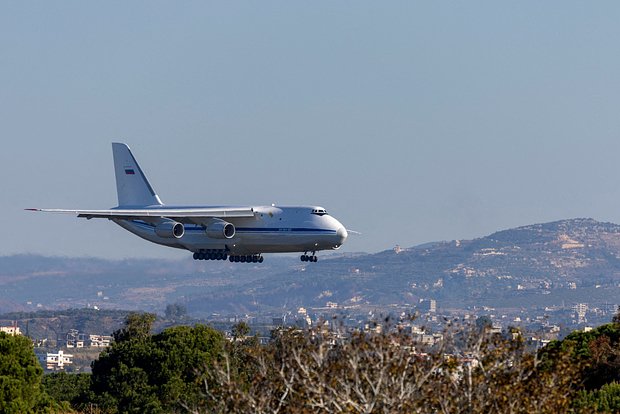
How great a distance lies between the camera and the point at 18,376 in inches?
2100

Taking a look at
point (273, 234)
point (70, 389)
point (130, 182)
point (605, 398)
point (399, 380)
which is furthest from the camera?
point (130, 182)

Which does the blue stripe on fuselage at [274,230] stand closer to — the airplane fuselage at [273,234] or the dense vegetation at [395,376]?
the airplane fuselage at [273,234]

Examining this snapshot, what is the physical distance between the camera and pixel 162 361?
70.8 m

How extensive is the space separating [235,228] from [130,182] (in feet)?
52.5

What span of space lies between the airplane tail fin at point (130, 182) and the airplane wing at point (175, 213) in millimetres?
8958

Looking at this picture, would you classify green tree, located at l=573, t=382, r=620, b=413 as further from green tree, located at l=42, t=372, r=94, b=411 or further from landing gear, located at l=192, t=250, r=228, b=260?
landing gear, located at l=192, t=250, r=228, b=260

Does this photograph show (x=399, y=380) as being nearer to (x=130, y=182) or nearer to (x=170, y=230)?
(x=170, y=230)

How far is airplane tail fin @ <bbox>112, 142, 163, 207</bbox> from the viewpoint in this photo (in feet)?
328

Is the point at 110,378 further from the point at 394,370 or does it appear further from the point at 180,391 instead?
the point at 394,370

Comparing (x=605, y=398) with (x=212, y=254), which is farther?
(x=212, y=254)

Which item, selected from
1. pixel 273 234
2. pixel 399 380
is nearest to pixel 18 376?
pixel 399 380

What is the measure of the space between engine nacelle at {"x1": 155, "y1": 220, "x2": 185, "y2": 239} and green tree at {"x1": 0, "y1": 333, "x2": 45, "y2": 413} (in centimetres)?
3091

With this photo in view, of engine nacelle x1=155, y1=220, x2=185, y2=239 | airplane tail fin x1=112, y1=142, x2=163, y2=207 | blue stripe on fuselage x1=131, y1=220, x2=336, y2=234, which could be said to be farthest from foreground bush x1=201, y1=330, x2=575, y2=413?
airplane tail fin x1=112, y1=142, x2=163, y2=207

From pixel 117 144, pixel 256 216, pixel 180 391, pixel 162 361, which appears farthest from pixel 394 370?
pixel 117 144
